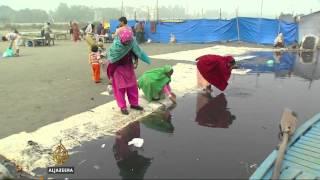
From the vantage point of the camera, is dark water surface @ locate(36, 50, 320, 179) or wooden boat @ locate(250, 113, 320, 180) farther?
dark water surface @ locate(36, 50, 320, 179)

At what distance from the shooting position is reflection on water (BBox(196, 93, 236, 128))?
701 centimetres

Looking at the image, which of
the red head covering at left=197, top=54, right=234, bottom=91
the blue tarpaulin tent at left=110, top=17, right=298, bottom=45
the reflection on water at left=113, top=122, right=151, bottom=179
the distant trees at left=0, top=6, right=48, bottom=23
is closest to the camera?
the reflection on water at left=113, top=122, right=151, bottom=179

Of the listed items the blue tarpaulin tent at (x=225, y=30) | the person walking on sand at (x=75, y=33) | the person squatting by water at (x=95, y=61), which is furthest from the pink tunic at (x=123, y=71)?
the person walking on sand at (x=75, y=33)

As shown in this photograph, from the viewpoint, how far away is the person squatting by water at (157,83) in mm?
8328

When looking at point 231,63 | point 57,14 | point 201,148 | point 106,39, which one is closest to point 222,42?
point 106,39

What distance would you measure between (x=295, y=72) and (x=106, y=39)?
60.3 feet

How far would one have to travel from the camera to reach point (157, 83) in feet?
27.3

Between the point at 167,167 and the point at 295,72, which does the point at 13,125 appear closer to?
the point at 167,167

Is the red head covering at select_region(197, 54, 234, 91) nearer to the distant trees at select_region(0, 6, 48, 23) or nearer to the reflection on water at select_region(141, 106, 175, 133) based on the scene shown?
the reflection on water at select_region(141, 106, 175, 133)

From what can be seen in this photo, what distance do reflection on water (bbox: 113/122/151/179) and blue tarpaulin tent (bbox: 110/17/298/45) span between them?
2113 centimetres

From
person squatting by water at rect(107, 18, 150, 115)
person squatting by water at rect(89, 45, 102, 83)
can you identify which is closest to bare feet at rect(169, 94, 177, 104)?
person squatting by water at rect(107, 18, 150, 115)

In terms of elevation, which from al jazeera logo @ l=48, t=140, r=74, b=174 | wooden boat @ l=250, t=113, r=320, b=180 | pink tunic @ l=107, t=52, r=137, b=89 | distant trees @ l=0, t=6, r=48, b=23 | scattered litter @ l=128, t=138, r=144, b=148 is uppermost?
distant trees @ l=0, t=6, r=48, b=23

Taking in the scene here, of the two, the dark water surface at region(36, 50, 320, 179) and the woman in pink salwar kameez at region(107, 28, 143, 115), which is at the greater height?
the woman in pink salwar kameez at region(107, 28, 143, 115)

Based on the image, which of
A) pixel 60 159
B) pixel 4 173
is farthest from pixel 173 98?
pixel 4 173
